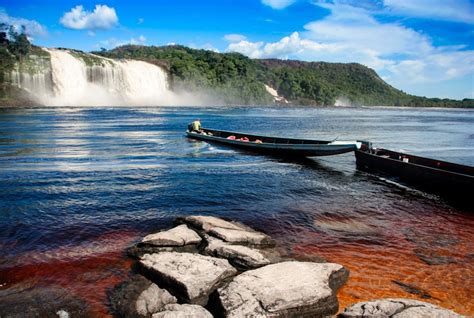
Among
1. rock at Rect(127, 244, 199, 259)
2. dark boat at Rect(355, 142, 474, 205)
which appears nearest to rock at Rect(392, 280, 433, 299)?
rock at Rect(127, 244, 199, 259)

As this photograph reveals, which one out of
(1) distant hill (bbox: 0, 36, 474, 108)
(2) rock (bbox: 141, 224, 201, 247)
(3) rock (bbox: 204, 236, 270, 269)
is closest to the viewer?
(3) rock (bbox: 204, 236, 270, 269)

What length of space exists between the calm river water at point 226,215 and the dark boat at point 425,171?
645 mm

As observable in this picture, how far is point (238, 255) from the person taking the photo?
8258 millimetres

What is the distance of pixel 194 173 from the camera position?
19484 mm

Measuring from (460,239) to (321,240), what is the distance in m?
3.97

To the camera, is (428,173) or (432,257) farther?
(428,173)

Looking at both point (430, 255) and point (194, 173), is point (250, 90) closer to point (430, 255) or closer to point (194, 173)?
point (194, 173)

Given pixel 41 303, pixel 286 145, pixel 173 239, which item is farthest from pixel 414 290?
pixel 286 145

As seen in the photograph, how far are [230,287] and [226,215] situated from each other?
5943 mm

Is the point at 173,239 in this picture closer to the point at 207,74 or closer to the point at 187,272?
the point at 187,272

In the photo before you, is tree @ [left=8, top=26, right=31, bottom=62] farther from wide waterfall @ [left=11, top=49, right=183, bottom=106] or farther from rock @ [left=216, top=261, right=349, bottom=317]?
rock @ [left=216, top=261, right=349, bottom=317]

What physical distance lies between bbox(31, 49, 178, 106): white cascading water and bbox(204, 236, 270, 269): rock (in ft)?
284

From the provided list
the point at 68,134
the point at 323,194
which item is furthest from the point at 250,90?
the point at 323,194

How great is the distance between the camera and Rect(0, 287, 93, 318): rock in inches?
260
